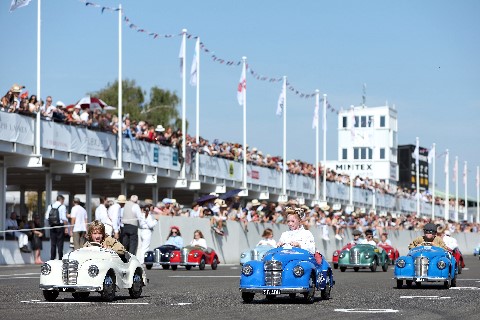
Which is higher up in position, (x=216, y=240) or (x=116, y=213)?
(x=116, y=213)

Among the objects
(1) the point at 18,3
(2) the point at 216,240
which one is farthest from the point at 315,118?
(1) the point at 18,3

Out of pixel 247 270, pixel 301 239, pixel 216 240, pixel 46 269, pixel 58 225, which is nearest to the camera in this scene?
pixel 46 269

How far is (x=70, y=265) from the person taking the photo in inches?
707

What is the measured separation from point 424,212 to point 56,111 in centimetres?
7087

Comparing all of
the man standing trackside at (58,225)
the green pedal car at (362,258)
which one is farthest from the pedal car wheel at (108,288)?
the green pedal car at (362,258)

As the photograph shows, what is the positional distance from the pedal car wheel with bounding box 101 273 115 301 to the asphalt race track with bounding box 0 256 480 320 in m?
0.20

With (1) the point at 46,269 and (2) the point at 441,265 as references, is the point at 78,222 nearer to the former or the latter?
(2) the point at 441,265

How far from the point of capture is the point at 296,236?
1922 centimetres

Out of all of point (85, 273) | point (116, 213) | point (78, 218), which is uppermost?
point (116, 213)

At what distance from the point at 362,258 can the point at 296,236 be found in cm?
1888

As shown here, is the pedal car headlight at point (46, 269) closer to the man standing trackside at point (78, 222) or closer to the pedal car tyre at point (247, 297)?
the pedal car tyre at point (247, 297)

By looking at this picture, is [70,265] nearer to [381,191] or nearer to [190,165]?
[190,165]

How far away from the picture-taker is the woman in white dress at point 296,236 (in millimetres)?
19109

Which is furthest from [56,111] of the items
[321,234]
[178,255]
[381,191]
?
[381,191]
